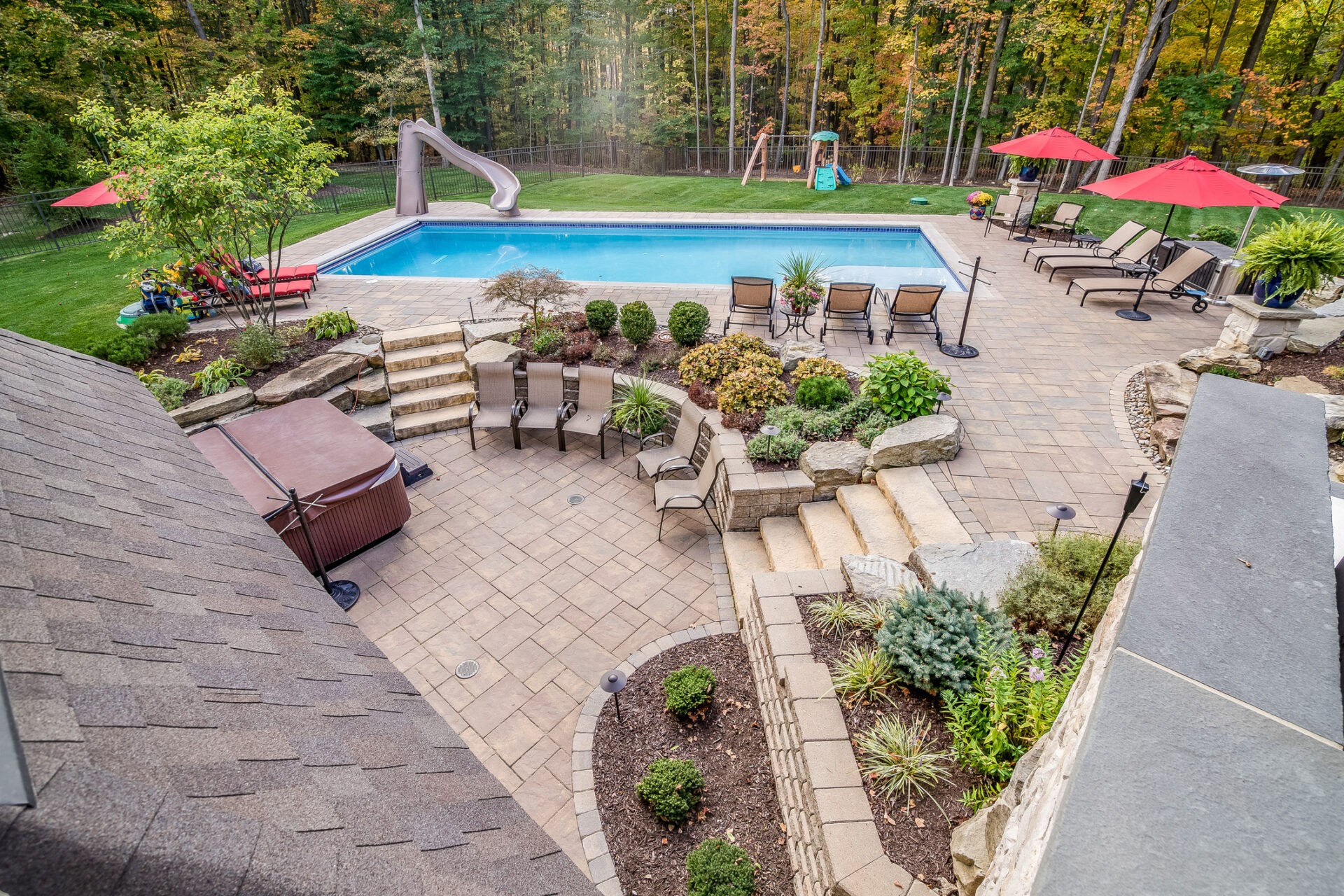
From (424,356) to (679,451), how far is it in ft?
13.9

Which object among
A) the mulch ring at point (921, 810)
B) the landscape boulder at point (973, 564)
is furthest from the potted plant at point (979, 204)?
the mulch ring at point (921, 810)

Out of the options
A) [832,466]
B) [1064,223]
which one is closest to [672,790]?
[832,466]

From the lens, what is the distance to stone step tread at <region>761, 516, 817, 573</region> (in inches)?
220

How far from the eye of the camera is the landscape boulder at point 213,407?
723 cm

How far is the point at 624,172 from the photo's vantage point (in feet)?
91.0

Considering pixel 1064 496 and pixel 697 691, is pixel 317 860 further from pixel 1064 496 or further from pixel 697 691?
pixel 1064 496

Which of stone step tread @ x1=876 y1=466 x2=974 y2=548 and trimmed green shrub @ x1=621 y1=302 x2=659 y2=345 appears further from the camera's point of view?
trimmed green shrub @ x1=621 y1=302 x2=659 y2=345

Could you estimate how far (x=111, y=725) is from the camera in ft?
3.94

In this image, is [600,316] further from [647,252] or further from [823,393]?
Result: [647,252]

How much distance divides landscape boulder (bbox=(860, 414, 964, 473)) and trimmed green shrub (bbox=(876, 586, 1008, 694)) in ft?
6.68

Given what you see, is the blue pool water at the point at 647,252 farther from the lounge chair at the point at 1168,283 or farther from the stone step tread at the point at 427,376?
the stone step tread at the point at 427,376

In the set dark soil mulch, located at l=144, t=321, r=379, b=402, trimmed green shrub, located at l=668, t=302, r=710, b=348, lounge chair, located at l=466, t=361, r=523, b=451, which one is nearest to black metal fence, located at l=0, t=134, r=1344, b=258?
dark soil mulch, located at l=144, t=321, r=379, b=402

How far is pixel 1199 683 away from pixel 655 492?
5454mm

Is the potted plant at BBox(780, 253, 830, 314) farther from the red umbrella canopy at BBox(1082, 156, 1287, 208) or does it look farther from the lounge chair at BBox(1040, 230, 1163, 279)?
the lounge chair at BBox(1040, 230, 1163, 279)
